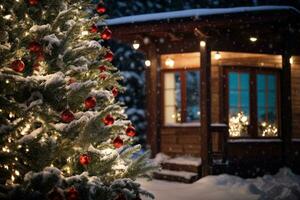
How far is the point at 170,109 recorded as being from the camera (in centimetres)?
1429

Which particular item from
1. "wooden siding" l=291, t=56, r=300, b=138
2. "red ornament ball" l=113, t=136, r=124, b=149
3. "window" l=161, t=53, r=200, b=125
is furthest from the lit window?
"red ornament ball" l=113, t=136, r=124, b=149

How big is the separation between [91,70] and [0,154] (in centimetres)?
148

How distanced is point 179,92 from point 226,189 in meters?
4.62

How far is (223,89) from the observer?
44.6 ft

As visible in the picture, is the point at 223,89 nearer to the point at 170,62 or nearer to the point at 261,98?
the point at 261,98

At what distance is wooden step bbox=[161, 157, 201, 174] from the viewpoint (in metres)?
12.4

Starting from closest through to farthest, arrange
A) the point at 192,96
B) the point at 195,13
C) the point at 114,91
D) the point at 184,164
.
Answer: the point at 114,91
the point at 195,13
the point at 184,164
the point at 192,96

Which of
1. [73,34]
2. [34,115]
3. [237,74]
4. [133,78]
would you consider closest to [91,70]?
[73,34]

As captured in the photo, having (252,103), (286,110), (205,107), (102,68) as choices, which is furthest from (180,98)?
(102,68)

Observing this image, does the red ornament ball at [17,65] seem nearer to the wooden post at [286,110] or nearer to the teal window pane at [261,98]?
the wooden post at [286,110]

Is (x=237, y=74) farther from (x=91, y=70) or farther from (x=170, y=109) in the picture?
(x=91, y=70)

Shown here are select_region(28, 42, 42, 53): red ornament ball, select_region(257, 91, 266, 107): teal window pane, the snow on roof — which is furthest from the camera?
select_region(257, 91, 266, 107): teal window pane

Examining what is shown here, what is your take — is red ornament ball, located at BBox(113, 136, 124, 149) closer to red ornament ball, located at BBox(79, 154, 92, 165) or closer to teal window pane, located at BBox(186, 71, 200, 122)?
red ornament ball, located at BBox(79, 154, 92, 165)

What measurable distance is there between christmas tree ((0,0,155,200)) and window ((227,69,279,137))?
358 inches
